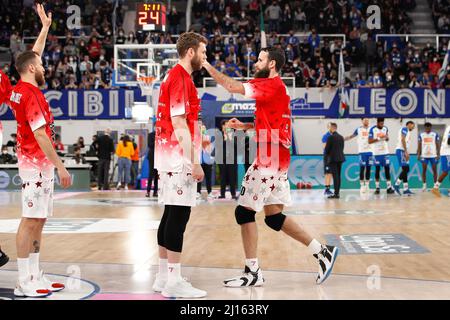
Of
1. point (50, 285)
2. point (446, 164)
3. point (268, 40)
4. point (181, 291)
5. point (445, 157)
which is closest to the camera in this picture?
point (181, 291)

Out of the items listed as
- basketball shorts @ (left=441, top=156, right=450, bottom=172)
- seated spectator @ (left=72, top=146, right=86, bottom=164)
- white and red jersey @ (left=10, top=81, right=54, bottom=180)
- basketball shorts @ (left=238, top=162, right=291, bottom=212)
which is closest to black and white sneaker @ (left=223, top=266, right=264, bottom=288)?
basketball shorts @ (left=238, top=162, right=291, bottom=212)

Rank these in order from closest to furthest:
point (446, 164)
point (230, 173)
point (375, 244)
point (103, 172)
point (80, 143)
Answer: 1. point (375, 244)
2. point (230, 173)
3. point (446, 164)
4. point (103, 172)
5. point (80, 143)

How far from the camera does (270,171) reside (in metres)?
6.30

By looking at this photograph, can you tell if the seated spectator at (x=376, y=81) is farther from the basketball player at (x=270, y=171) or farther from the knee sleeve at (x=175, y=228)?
the knee sleeve at (x=175, y=228)

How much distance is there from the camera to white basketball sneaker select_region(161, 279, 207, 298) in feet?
17.9

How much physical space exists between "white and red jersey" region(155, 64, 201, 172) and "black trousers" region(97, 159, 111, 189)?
1714cm

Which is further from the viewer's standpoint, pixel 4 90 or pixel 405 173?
pixel 405 173

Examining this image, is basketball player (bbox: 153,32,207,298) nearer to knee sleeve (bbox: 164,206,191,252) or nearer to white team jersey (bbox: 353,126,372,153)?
knee sleeve (bbox: 164,206,191,252)

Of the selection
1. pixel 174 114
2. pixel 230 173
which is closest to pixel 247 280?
pixel 174 114

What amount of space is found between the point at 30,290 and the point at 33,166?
980mm

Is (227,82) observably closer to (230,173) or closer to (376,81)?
(230,173)

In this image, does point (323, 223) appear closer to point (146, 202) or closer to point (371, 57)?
point (146, 202)

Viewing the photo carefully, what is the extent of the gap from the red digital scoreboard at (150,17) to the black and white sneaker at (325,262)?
13784mm

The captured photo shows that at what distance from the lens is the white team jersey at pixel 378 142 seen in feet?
61.9
